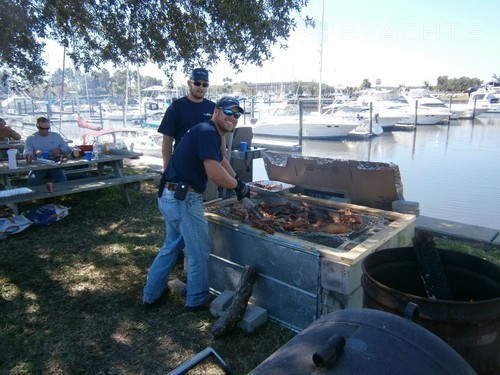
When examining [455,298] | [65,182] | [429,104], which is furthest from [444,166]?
[429,104]

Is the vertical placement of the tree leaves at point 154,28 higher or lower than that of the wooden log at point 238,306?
higher

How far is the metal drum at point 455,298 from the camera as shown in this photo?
5.62 feet

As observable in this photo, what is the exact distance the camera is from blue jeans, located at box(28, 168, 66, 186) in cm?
670

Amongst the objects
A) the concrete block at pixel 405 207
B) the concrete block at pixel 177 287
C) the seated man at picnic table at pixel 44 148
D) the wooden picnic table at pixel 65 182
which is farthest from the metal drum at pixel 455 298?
the seated man at picnic table at pixel 44 148

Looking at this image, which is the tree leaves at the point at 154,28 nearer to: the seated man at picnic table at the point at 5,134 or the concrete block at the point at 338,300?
the seated man at picnic table at the point at 5,134

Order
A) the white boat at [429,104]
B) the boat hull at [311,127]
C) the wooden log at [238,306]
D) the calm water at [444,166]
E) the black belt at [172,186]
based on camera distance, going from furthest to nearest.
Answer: the white boat at [429,104]
the boat hull at [311,127]
the calm water at [444,166]
the black belt at [172,186]
the wooden log at [238,306]

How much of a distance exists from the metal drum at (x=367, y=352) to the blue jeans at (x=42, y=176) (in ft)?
21.6

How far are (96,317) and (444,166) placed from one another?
50.0 feet

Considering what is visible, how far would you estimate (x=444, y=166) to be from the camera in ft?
49.8

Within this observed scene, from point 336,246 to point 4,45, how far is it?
8372 millimetres

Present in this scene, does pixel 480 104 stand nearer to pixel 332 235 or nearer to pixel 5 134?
pixel 5 134

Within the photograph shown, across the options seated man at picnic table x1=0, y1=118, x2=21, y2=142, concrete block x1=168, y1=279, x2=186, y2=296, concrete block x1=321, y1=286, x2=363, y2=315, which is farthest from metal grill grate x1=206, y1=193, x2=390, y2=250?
seated man at picnic table x1=0, y1=118, x2=21, y2=142

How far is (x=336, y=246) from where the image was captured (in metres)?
3.09

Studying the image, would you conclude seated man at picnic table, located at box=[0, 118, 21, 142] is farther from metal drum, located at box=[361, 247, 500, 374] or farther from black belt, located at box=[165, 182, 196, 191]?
metal drum, located at box=[361, 247, 500, 374]
